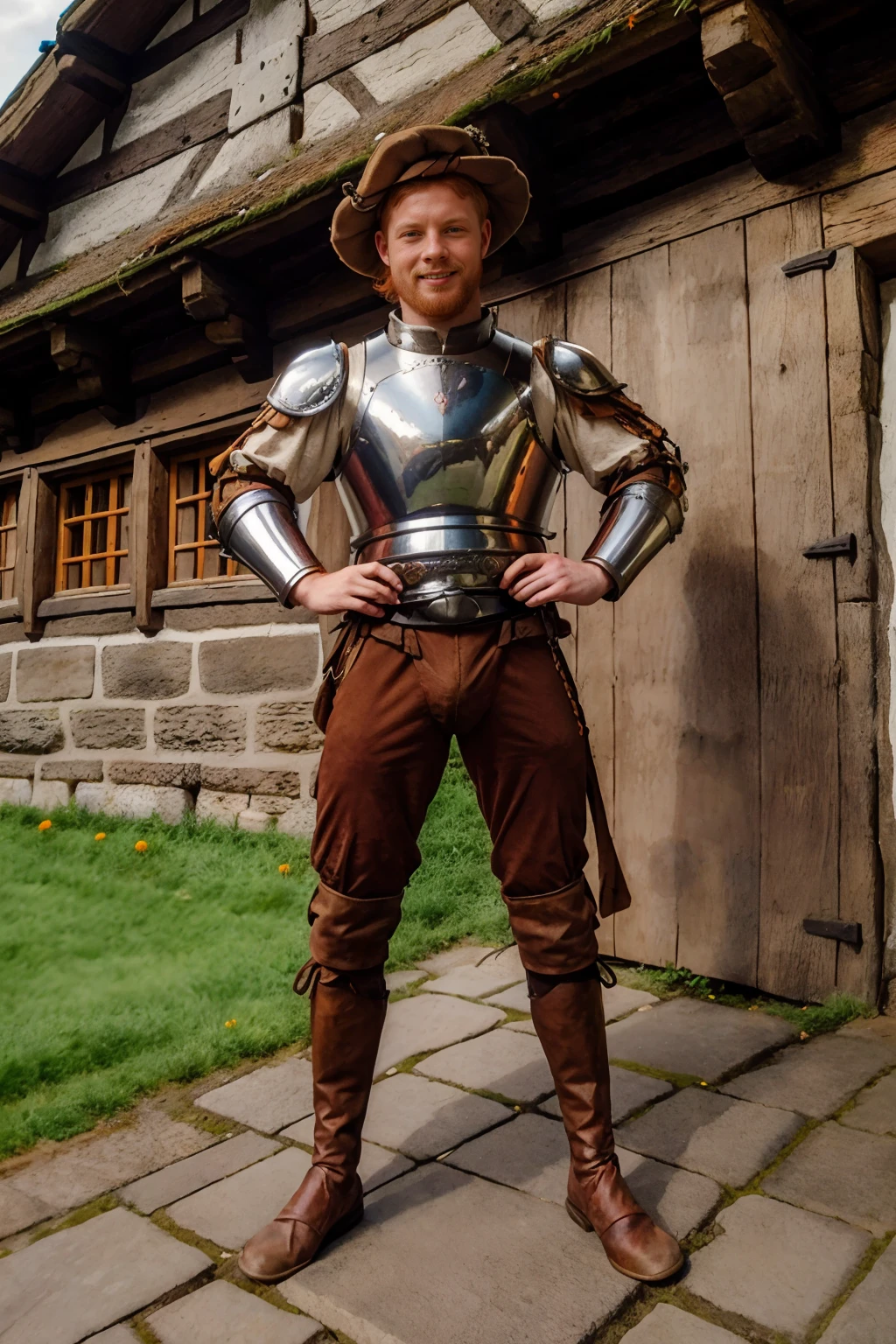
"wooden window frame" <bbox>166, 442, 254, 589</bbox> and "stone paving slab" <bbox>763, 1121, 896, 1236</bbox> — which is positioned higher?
"wooden window frame" <bbox>166, 442, 254, 589</bbox>

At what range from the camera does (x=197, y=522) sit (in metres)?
5.07

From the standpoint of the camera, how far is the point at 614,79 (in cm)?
289

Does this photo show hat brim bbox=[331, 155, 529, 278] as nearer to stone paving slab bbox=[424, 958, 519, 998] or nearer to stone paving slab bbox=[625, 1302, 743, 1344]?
stone paving slab bbox=[625, 1302, 743, 1344]

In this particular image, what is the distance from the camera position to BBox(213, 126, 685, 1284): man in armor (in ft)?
5.20

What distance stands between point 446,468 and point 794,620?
4.65 feet

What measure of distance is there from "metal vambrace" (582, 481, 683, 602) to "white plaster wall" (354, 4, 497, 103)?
2662 mm

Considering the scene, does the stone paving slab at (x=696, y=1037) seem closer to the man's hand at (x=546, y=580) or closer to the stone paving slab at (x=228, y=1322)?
the stone paving slab at (x=228, y=1322)

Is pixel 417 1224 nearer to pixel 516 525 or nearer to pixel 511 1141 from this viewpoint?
pixel 511 1141

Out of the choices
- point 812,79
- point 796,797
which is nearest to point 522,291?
point 812,79

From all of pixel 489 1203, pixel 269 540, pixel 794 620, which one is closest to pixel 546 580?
pixel 269 540

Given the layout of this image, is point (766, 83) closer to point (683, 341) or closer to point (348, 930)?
point (683, 341)

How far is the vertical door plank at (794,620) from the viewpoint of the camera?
8.44ft

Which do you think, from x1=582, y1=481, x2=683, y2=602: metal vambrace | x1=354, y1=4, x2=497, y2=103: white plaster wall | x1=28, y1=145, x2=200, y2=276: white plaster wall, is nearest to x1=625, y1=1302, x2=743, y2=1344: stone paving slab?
x1=582, y1=481, x2=683, y2=602: metal vambrace

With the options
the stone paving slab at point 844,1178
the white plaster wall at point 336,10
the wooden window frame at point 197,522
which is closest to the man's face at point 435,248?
the stone paving slab at point 844,1178
